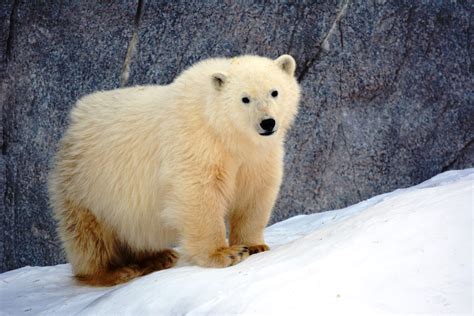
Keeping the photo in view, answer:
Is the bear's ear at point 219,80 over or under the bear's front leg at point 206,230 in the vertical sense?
over

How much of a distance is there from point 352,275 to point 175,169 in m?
2.07

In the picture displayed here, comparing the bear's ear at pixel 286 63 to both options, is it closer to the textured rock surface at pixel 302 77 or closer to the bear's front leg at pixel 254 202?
the bear's front leg at pixel 254 202

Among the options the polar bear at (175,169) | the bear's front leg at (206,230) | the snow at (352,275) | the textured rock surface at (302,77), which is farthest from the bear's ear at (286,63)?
the textured rock surface at (302,77)

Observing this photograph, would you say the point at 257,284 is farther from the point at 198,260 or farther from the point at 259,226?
the point at 259,226

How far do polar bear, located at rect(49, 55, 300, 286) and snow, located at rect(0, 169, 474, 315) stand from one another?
537 millimetres

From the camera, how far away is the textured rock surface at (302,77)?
27.7ft

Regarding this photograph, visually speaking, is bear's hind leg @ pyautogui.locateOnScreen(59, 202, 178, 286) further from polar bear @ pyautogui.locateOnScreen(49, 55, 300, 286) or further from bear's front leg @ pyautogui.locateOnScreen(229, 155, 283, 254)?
bear's front leg @ pyautogui.locateOnScreen(229, 155, 283, 254)

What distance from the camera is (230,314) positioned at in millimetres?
4109

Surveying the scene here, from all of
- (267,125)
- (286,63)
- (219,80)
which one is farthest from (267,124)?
(286,63)

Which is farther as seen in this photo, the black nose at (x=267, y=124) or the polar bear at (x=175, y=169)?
the polar bear at (x=175, y=169)

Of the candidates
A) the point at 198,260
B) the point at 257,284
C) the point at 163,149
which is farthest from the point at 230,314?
the point at 163,149

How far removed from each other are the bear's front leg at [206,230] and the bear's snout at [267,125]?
2.02 ft

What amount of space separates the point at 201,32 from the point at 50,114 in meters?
1.94

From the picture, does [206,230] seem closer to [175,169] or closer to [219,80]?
[175,169]
